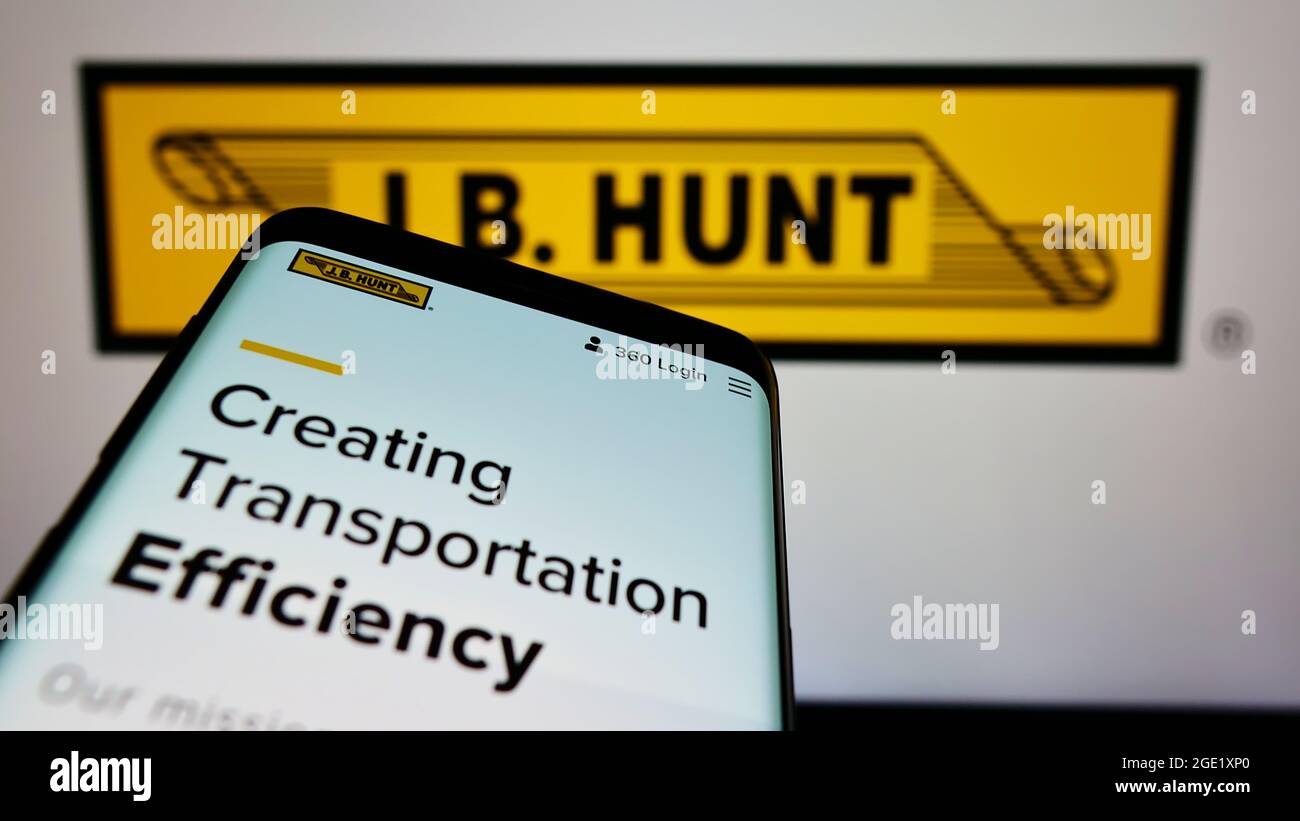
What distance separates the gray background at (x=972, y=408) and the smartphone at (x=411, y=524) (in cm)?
82

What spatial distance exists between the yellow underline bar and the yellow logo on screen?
51 millimetres

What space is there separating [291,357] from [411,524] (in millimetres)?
108

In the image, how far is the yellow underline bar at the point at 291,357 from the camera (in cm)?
36

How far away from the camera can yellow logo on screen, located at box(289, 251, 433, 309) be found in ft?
1.30

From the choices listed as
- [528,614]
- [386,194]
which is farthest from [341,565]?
[386,194]

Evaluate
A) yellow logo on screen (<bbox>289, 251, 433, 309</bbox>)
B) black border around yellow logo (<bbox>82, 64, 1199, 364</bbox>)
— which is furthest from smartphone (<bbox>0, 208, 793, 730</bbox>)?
black border around yellow logo (<bbox>82, 64, 1199, 364</bbox>)

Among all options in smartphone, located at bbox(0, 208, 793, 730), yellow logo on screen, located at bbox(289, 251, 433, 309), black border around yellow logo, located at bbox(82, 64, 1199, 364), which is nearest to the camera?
smartphone, located at bbox(0, 208, 793, 730)

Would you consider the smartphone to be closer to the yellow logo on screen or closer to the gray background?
the yellow logo on screen

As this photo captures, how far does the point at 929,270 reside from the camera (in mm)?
1147

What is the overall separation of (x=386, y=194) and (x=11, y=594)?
3.21ft

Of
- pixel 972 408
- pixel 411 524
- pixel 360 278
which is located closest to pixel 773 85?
pixel 972 408
